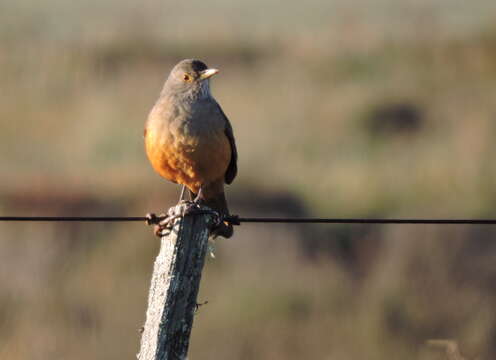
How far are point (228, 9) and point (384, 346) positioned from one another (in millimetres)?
16132

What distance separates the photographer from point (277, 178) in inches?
526

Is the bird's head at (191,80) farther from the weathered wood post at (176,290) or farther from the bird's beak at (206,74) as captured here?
the weathered wood post at (176,290)

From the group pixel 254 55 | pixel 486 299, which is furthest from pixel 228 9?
pixel 486 299

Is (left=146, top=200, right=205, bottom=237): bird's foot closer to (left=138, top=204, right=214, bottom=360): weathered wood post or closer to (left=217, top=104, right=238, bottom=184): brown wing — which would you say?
(left=138, top=204, right=214, bottom=360): weathered wood post

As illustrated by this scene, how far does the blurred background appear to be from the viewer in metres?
9.66

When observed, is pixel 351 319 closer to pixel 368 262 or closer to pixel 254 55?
pixel 368 262

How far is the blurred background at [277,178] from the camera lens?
9.66 meters

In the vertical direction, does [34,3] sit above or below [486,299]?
above

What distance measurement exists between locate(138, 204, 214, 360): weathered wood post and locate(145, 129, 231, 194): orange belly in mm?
1973

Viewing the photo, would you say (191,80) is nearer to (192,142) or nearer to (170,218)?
(192,142)

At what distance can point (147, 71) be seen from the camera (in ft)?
56.3

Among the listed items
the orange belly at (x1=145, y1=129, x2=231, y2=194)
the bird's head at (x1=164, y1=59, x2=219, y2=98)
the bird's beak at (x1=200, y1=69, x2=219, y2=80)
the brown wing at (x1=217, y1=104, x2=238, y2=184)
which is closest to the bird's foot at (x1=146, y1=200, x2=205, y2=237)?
the orange belly at (x1=145, y1=129, x2=231, y2=194)

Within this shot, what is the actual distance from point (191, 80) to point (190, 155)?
751 mm

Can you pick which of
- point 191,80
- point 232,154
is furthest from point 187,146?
point 191,80
